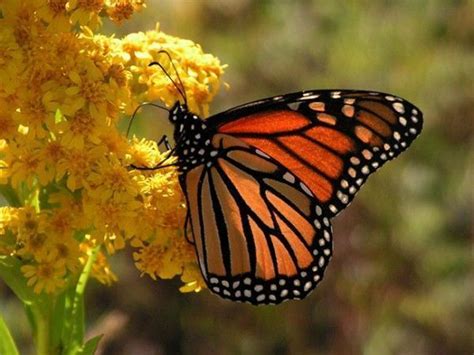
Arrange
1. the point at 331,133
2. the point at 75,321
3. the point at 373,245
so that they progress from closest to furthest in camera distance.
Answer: the point at 75,321, the point at 331,133, the point at 373,245

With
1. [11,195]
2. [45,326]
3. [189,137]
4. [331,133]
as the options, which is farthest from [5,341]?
[331,133]

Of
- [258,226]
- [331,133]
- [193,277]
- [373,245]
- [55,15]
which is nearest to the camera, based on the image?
[55,15]

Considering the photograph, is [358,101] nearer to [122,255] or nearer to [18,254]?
[18,254]

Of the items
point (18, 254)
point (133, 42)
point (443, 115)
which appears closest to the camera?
point (18, 254)

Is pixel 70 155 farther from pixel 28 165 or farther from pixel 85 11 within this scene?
pixel 85 11

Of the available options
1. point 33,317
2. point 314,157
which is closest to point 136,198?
point 33,317

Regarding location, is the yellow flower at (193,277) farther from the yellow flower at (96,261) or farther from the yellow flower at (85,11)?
the yellow flower at (85,11)

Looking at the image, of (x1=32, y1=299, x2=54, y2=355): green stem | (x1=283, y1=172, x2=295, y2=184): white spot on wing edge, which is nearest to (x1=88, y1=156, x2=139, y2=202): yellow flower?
(x1=32, y1=299, x2=54, y2=355): green stem

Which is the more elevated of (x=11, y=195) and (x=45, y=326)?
(x=11, y=195)
